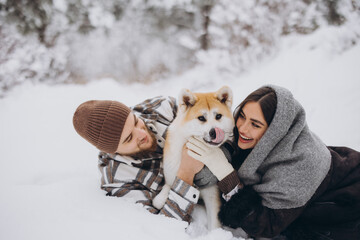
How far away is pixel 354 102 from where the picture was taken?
2.73m

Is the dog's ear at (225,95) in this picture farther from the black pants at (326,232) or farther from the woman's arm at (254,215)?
the black pants at (326,232)

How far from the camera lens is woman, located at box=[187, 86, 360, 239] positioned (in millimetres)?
1321

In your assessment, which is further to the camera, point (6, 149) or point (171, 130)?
point (6, 149)

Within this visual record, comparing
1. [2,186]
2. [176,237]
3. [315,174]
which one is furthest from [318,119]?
[2,186]

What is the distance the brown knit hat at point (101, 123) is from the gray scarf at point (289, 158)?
41.2 inches

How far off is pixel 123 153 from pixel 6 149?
2299 millimetres

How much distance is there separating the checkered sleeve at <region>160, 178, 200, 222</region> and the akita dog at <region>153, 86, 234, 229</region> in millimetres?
120

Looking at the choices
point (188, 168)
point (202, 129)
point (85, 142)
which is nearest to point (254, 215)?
point (188, 168)

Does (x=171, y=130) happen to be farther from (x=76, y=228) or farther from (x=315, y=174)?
(x=315, y=174)

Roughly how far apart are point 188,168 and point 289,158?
30.2 inches

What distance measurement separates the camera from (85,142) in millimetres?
3191

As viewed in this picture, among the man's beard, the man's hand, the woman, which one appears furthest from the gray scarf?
the man's beard

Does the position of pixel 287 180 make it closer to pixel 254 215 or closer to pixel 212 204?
pixel 254 215

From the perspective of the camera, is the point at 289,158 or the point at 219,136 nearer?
the point at 289,158
